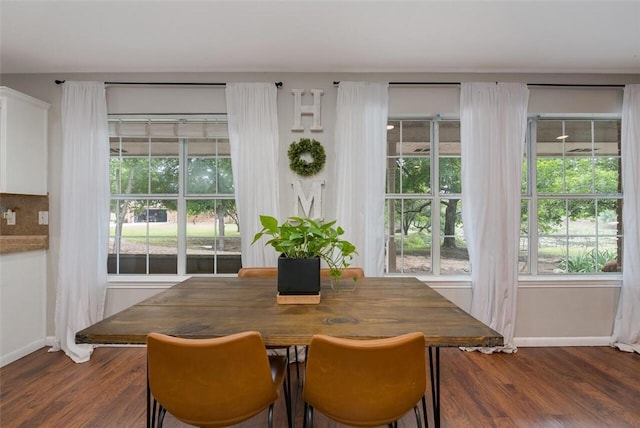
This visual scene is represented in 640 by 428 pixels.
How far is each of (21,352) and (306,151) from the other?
10.1 feet

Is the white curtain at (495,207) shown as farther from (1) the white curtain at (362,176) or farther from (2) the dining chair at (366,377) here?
(2) the dining chair at (366,377)

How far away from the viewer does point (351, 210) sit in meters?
2.88

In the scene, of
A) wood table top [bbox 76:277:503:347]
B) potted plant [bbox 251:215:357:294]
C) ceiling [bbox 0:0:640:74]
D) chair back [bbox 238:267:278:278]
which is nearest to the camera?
wood table top [bbox 76:277:503:347]

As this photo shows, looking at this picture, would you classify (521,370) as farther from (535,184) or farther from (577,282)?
(535,184)

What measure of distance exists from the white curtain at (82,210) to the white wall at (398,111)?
6.3 inches

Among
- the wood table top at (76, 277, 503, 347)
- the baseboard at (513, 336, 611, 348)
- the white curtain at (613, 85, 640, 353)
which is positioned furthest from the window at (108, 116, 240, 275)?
the white curtain at (613, 85, 640, 353)

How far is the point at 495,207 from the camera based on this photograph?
2.86 m

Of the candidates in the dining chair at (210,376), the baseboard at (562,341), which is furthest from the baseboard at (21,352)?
the baseboard at (562,341)

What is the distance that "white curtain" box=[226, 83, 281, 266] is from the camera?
2859mm

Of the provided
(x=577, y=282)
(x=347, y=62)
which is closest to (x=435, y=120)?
(x=347, y=62)

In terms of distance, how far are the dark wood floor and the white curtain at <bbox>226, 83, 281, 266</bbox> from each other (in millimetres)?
1302

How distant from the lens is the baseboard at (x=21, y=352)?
2.57 metres

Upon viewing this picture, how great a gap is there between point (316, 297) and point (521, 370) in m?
2.11

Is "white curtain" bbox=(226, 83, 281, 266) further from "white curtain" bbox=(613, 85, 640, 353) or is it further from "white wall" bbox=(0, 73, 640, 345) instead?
"white curtain" bbox=(613, 85, 640, 353)
